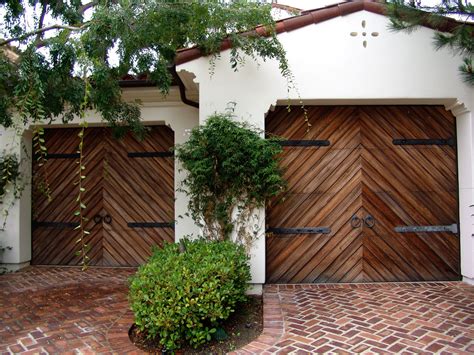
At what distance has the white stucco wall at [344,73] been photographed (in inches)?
177

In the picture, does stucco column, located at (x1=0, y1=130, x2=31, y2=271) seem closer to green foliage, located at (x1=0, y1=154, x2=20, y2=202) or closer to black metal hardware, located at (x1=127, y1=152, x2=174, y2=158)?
green foliage, located at (x1=0, y1=154, x2=20, y2=202)

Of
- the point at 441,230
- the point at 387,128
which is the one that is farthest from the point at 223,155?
the point at 441,230

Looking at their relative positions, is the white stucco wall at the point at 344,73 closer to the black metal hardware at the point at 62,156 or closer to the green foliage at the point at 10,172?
the black metal hardware at the point at 62,156

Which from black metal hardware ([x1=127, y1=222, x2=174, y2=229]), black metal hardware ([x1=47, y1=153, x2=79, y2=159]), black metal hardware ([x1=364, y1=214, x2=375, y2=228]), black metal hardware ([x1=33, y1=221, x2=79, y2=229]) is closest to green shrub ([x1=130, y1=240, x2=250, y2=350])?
black metal hardware ([x1=364, y1=214, x2=375, y2=228])

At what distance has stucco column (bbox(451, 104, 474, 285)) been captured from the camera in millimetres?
4566

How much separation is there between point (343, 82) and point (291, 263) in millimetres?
2491

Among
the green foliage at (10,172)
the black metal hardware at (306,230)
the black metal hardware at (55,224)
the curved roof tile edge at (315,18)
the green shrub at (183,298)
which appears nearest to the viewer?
the green shrub at (183,298)

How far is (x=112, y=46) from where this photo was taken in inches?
156

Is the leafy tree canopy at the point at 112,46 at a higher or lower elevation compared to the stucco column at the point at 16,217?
higher

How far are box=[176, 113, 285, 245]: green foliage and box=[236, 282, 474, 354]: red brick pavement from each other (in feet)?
3.55

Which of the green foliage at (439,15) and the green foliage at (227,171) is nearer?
the green foliage at (439,15)

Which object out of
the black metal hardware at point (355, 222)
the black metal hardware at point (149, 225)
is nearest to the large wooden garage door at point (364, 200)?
the black metal hardware at point (355, 222)

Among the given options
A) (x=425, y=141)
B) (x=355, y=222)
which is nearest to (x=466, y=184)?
(x=425, y=141)

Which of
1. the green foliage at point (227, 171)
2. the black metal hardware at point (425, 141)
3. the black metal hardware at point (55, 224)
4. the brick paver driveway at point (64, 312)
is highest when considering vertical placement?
the black metal hardware at point (425, 141)
